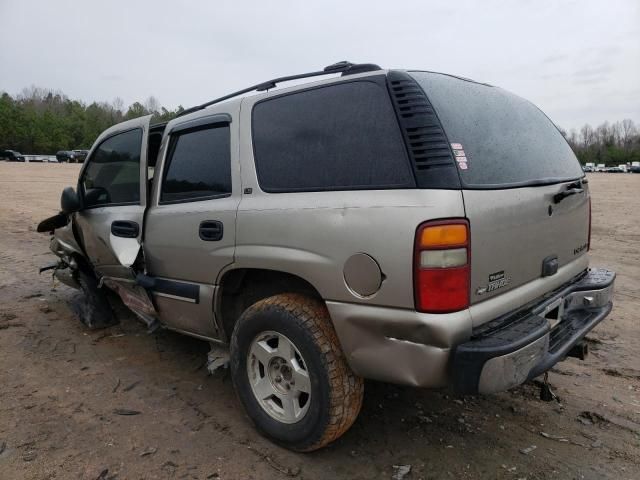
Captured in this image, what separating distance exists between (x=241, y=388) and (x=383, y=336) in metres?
1.09

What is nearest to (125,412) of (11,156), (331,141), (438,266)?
(331,141)

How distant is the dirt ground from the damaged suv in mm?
332

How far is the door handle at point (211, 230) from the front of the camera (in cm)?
289

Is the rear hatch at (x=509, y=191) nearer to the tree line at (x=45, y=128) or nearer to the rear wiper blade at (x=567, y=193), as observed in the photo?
the rear wiper blade at (x=567, y=193)

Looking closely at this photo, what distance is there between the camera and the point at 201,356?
398 cm

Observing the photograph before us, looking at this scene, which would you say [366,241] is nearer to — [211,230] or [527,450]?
[211,230]

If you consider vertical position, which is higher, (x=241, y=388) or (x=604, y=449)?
(x=241, y=388)

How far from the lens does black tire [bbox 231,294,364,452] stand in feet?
7.75

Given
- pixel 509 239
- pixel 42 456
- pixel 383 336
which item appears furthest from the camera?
pixel 42 456

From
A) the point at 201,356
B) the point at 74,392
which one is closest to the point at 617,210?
the point at 201,356

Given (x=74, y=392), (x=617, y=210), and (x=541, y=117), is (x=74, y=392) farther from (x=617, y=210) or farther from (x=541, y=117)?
(x=617, y=210)

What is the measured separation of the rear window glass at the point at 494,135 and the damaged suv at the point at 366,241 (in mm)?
12

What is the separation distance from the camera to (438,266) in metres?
2.06

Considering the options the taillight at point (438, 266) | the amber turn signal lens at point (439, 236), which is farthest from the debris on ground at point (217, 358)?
the amber turn signal lens at point (439, 236)
